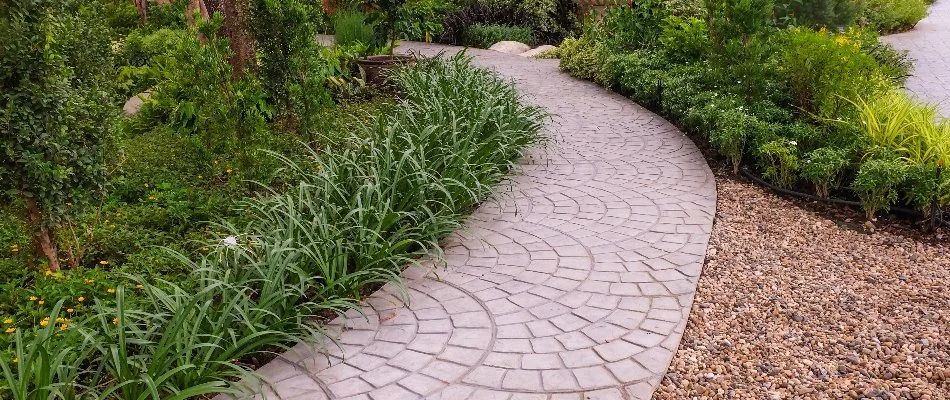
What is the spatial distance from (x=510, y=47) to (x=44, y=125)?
32.5 ft

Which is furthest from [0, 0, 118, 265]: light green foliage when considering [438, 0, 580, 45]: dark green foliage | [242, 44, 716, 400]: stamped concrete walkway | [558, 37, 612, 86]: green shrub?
[438, 0, 580, 45]: dark green foliage

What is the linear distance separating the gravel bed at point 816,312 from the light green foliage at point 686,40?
3297 mm

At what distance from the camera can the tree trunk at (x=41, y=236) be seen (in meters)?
3.31

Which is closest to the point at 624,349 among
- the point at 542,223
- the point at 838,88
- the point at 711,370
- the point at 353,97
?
the point at 711,370

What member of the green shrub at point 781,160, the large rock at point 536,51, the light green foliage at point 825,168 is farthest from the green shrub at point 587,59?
the light green foliage at point 825,168

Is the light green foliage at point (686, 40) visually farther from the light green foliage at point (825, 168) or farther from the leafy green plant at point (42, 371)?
the leafy green plant at point (42, 371)

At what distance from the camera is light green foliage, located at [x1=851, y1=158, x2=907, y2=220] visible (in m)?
4.26

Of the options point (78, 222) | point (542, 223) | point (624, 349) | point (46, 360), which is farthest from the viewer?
point (542, 223)

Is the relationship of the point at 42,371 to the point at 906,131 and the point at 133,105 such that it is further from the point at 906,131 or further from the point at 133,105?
the point at 133,105

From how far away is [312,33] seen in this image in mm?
5289

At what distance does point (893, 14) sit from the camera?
13336 mm

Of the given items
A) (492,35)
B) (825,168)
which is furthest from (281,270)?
(492,35)

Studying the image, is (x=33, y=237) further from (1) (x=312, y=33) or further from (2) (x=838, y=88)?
(2) (x=838, y=88)

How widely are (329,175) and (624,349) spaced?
1.95 metres
